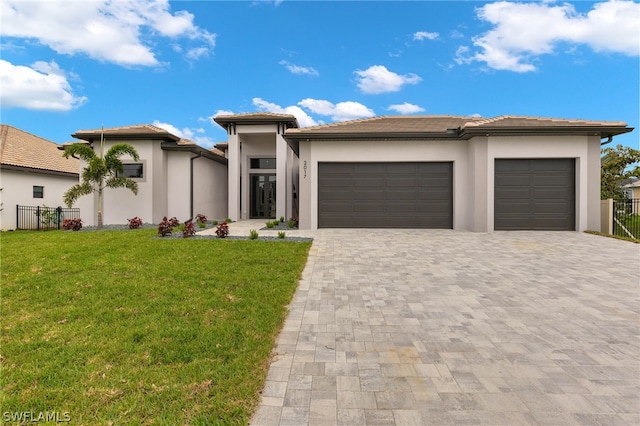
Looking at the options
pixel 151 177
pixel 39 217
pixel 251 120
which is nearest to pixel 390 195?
pixel 251 120

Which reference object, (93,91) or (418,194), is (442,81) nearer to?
(418,194)

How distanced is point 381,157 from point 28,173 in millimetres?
19023

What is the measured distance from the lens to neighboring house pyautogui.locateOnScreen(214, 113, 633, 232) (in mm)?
11867

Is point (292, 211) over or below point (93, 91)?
below

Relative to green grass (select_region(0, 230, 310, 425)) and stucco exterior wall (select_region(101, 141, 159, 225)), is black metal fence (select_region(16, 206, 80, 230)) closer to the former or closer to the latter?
stucco exterior wall (select_region(101, 141, 159, 225))

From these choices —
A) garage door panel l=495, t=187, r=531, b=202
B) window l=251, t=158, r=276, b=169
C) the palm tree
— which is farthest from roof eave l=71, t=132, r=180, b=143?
garage door panel l=495, t=187, r=531, b=202

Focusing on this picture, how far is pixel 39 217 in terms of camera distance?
53.5ft

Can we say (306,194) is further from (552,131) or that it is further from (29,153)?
(29,153)

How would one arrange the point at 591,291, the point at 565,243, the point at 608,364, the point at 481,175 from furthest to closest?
the point at 481,175 < the point at 565,243 < the point at 591,291 < the point at 608,364

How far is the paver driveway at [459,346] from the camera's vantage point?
2264 millimetres

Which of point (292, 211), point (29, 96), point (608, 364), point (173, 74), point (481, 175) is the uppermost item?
point (173, 74)

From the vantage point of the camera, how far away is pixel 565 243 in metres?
9.55

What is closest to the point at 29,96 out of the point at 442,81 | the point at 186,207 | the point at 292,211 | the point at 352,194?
the point at 186,207

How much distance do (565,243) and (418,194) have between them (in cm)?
532
